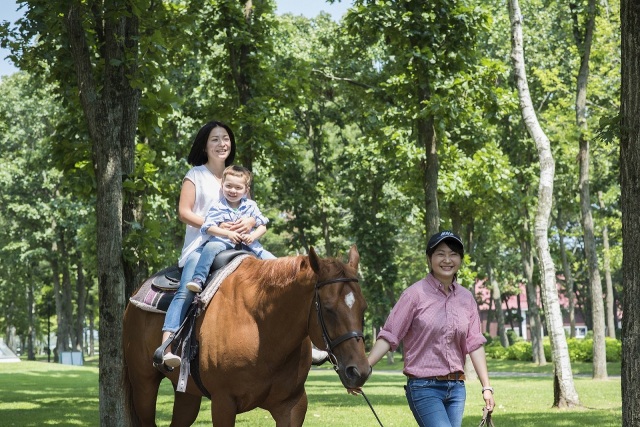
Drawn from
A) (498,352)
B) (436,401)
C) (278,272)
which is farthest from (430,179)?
(498,352)

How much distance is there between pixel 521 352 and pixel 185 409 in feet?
173

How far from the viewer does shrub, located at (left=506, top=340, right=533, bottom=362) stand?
58.8 m

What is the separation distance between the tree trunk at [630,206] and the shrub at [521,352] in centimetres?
5176

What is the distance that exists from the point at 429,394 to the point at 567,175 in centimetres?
3911

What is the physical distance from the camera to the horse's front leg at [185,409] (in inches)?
354

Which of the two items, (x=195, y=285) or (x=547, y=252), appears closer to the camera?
(x=195, y=285)

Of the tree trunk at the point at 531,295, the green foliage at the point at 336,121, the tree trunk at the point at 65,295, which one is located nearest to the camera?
the green foliage at the point at 336,121

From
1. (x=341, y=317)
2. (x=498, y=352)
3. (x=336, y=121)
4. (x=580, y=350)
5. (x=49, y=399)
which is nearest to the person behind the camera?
(x=341, y=317)

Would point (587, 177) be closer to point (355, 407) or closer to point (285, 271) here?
point (355, 407)

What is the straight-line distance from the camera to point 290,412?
7.15m

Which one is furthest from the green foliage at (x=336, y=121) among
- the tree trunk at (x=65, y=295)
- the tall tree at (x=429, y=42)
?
the tree trunk at (x=65, y=295)

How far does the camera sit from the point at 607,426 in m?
15.7

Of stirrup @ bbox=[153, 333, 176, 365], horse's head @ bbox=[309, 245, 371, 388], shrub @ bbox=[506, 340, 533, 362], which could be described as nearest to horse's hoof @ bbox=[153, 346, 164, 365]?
stirrup @ bbox=[153, 333, 176, 365]

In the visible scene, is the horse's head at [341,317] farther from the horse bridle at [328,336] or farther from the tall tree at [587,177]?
the tall tree at [587,177]
